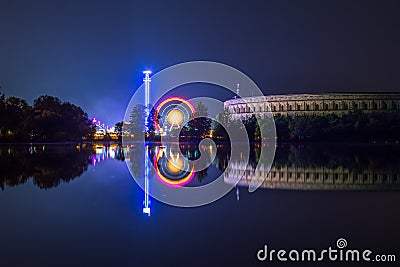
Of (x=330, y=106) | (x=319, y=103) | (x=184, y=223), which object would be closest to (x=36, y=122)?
(x=184, y=223)

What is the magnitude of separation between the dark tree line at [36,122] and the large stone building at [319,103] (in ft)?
83.6

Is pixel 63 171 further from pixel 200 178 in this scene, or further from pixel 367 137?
pixel 367 137

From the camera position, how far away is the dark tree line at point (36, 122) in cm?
4872

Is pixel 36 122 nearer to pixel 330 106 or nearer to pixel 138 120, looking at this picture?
pixel 138 120

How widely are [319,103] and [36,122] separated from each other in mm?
47574

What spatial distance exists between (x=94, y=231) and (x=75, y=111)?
183 feet

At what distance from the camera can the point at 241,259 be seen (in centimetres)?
492

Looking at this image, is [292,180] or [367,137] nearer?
[292,180]

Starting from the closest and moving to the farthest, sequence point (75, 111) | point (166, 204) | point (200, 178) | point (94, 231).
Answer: point (94, 231) → point (166, 204) → point (200, 178) → point (75, 111)

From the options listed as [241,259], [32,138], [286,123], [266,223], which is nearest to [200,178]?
[266,223]

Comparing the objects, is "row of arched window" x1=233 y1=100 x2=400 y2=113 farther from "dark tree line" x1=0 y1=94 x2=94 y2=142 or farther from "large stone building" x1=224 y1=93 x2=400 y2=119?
"dark tree line" x1=0 y1=94 x2=94 y2=142

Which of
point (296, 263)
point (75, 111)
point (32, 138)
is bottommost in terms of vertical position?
point (296, 263)

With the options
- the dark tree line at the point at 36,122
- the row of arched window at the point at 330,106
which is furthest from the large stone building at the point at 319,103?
the dark tree line at the point at 36,122

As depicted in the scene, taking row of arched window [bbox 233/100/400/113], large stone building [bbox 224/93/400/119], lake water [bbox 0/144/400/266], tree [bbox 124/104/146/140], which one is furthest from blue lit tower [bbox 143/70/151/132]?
lake water [bbox 0/144/400/266]
